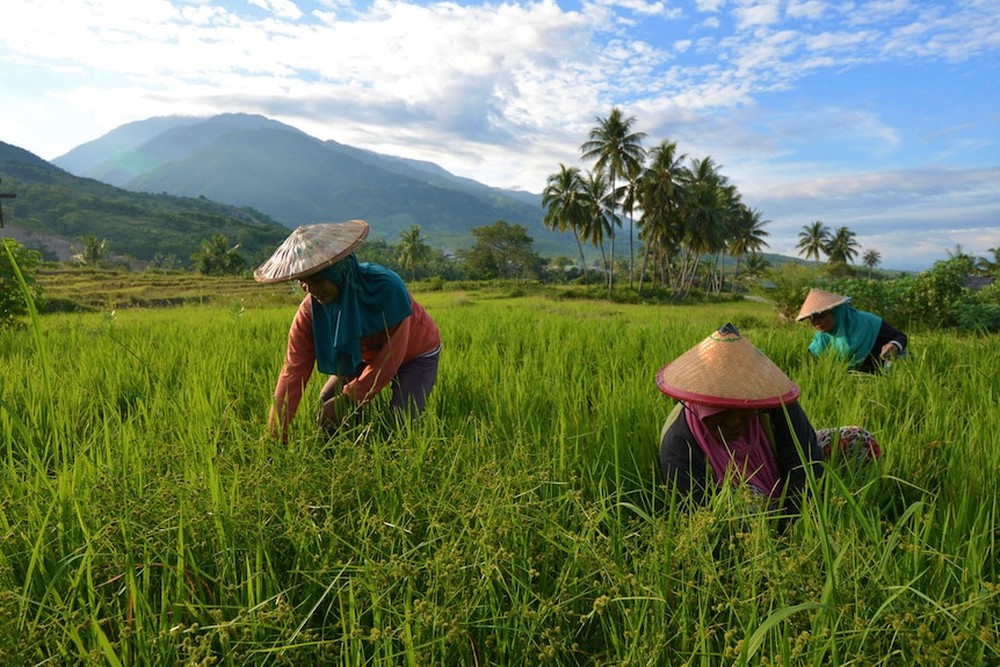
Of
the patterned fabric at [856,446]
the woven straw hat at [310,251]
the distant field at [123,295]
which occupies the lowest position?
the distant field at [123,295]

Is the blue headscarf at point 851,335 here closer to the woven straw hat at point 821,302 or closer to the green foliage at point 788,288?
the woven straw hat at point 821,302

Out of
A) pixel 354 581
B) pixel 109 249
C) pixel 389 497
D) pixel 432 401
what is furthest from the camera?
pixel 109 249

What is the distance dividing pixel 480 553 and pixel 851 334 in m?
3.66

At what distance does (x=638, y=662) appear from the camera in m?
1.00

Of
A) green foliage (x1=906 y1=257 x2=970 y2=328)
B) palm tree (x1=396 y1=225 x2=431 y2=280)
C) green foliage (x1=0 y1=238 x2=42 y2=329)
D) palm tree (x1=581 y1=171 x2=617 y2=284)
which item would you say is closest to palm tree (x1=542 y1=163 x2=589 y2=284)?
palm tree (x1=581 y1=171 x2=617 y2=284)

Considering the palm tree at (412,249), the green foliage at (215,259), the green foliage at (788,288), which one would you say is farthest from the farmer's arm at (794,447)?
the palm tree at (412,249)

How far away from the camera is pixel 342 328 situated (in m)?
2.15

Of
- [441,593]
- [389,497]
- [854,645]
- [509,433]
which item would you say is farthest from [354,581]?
[509,433]

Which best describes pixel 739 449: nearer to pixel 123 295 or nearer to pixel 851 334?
pixel 851 334

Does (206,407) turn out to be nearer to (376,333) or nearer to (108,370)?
(376,333)

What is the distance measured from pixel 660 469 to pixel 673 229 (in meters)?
36.5

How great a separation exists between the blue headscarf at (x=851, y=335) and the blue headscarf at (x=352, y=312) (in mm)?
3114

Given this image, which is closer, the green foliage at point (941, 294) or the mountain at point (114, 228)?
the green foliage at point (941, 294)

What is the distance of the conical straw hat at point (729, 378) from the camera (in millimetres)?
1588
